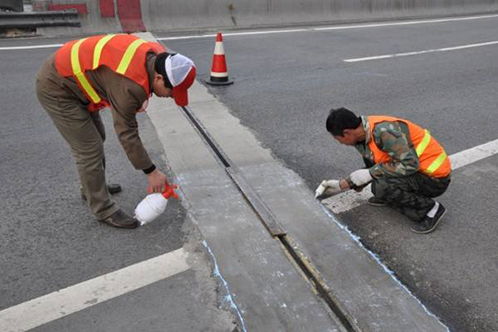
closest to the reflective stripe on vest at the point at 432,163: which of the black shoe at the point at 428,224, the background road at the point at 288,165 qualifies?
the black shoe at the point at 428,224

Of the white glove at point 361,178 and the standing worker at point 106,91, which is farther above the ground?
the standing worker at point 106,91

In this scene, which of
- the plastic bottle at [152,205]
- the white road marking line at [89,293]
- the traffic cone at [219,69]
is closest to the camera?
the white road marking line at [89,293]

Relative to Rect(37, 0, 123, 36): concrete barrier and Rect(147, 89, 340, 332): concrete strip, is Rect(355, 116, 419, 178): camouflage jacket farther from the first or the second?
Rect(37, 0, 123, 36): concrete barrier

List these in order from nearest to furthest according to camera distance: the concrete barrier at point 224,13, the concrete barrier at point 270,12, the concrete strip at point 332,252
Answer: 1. the concrete strip at point 332,252
2. the concrete barrier at point 224,13
3. the concrete barrier at point 270,12

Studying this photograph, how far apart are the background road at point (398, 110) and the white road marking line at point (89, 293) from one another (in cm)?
Result: 138

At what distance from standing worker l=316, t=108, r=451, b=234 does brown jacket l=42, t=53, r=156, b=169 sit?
1328 mm

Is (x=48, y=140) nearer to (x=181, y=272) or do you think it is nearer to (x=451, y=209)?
(x=181, y=272)

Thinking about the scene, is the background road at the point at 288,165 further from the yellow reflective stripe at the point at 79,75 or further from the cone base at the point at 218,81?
the yellow reflective stripe at the point at 79,75

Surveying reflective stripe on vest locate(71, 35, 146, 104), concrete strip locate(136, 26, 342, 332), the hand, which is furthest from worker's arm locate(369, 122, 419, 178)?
reflective stripe on vest locate(71, 35, 146, 104)

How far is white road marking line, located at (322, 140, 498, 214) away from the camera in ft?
12.0

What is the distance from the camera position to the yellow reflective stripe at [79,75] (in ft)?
9.34

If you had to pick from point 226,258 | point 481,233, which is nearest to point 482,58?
point 481,233

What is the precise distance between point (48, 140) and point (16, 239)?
1753mm

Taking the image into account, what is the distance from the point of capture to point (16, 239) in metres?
3.10
